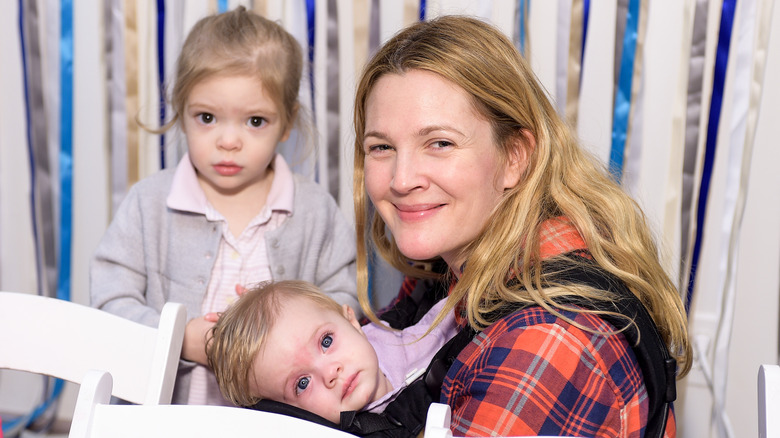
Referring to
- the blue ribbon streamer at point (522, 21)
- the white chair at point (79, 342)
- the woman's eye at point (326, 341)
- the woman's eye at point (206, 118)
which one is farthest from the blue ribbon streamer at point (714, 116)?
the white chair at point (79, 342)

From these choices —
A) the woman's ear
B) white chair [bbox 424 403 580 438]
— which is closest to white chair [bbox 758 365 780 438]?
white chair [bbox 424 403 580 438]

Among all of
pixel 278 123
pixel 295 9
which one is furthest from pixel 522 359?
pixel 295 9

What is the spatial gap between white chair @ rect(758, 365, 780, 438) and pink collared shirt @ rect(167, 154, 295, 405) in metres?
1.12

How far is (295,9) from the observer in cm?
213

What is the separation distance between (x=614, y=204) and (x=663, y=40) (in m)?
0.90

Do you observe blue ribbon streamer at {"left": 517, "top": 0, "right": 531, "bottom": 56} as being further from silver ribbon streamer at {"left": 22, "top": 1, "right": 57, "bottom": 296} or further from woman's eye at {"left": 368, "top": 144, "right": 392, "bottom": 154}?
silver ribbon streamer at {"left": 22, "top": 1, "right": 57, "bottom": 296}

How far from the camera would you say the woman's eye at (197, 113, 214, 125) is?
1.73 m

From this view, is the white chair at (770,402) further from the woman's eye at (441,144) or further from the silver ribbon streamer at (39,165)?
the silver ribbon streamer at (39,165)

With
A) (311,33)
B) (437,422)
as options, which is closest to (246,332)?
(437,422)

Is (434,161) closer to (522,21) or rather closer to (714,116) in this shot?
(522,21)

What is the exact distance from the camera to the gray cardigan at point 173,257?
1745 mm

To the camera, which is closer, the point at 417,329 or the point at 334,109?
the point at 417,329

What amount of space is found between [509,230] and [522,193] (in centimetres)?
8

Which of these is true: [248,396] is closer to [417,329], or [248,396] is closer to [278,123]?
[417,329]
